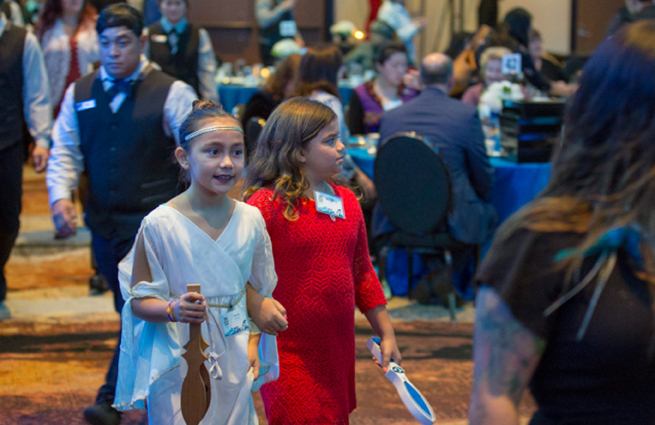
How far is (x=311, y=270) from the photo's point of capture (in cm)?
209

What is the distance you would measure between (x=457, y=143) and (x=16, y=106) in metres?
2.39

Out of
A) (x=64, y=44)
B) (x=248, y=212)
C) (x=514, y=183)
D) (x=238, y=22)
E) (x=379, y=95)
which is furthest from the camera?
(x=238, y=22)

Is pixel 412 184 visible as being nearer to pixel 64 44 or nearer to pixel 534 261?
pixel 64 44

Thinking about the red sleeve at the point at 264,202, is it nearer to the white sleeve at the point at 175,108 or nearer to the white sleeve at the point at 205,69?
the white sleeve at the point at 175,108

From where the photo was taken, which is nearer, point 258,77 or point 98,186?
point 98,186

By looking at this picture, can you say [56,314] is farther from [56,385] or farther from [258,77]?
[258,77]

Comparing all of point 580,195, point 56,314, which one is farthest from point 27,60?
point 580,195

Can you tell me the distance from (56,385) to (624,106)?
2.99 m

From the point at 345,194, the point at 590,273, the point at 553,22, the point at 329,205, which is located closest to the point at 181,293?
the point at 329,205

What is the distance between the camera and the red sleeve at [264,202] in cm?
211

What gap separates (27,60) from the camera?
4.00 meters

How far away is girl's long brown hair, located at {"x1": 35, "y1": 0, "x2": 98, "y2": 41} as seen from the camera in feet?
17.6

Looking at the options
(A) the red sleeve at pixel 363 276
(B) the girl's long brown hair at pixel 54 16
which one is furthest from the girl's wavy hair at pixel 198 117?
(B) the girl's long brown hair at pixel 54 16

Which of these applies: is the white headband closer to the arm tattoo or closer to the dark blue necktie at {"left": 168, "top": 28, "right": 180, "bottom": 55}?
the arm tattoo
